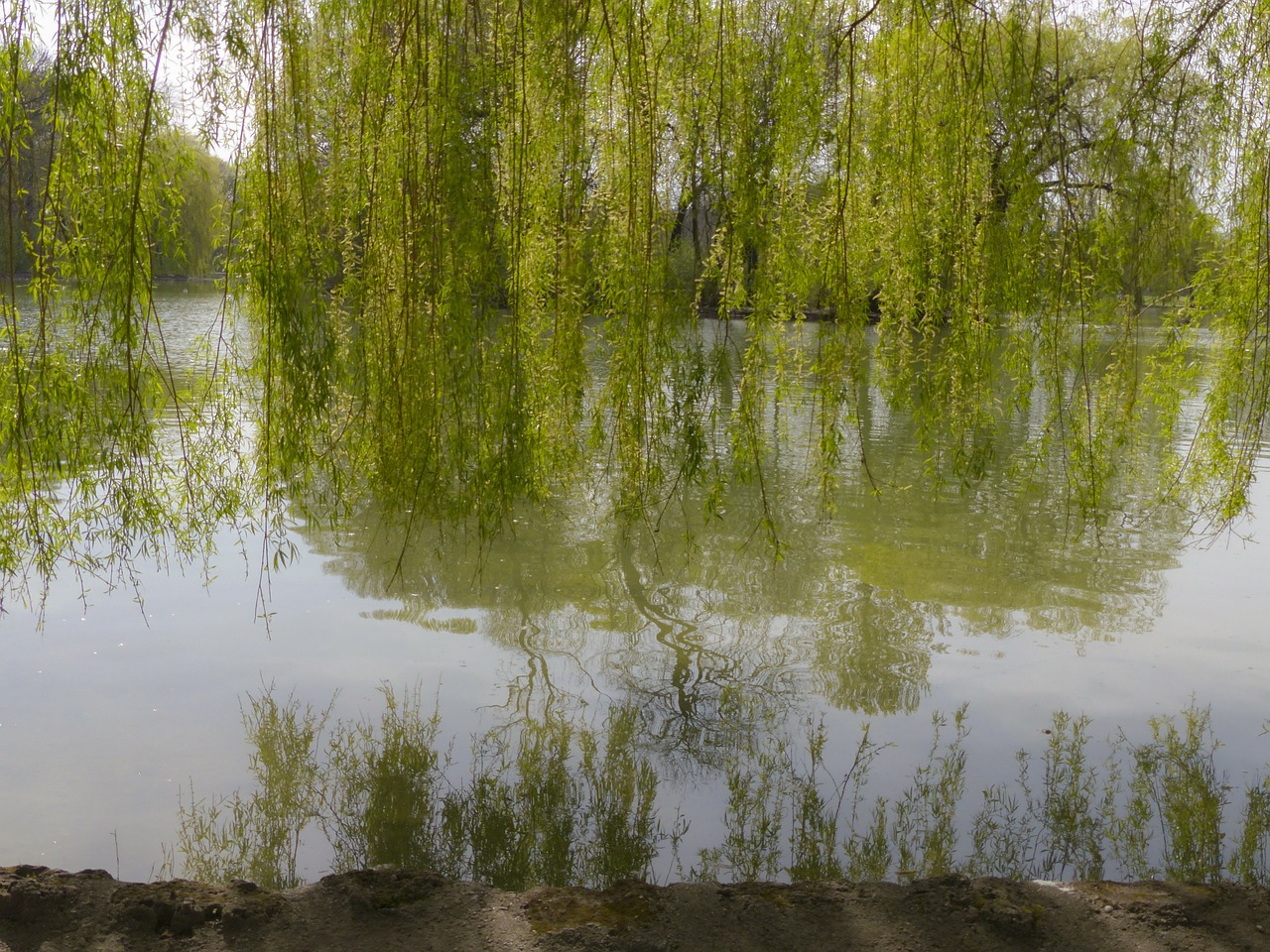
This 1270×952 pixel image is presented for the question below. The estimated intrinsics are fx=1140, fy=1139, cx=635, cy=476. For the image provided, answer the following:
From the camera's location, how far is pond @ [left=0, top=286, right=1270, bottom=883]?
2818 mm

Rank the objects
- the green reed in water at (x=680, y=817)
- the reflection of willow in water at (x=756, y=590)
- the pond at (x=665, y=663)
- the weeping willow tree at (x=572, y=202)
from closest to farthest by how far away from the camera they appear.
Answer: the weeping willow tree at (x=572, y=202)
the green reed in water at (x=680, y=817)
the pond at (x=665, y=663)
the reflection of willow in water at (x=756, y=590)

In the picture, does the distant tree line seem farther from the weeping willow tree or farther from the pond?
the pond

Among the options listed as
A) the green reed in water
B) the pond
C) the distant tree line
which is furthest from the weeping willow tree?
the green reed in water

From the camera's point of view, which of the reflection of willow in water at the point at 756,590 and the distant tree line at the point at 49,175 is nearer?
the distant tree line at the point at 49,175

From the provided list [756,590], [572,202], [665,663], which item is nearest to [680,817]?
[665,663]

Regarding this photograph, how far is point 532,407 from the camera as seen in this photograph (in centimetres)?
260

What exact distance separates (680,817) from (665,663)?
3.58 feet

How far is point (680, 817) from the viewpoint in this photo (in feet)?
9.03

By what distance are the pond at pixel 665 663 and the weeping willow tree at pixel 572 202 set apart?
0.81 ft

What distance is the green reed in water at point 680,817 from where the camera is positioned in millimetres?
2553

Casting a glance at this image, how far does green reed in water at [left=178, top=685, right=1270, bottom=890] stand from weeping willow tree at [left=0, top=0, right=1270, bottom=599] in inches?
29.5

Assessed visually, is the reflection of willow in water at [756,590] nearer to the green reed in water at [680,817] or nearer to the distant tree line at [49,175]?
the green reed in water at [680,817]

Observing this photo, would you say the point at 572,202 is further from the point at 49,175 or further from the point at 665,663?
the point at 665,663

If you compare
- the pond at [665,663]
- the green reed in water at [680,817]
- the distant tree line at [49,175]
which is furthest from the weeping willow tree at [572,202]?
the green reed in water at [680,817]
